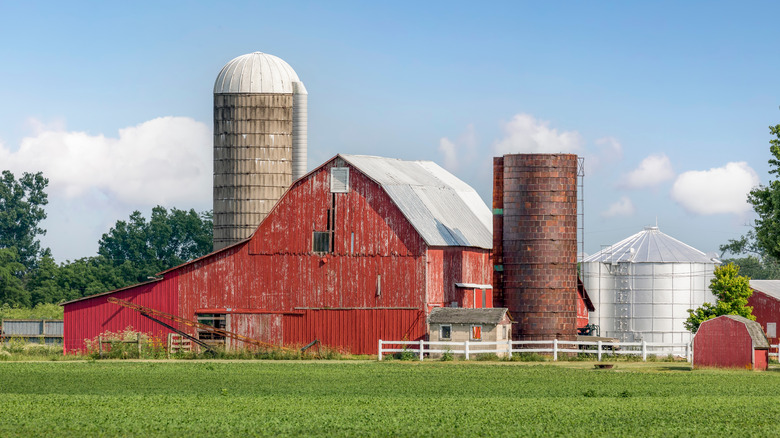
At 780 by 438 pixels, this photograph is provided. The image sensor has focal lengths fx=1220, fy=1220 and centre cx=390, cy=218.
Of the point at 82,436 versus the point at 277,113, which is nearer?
the point at 82,436

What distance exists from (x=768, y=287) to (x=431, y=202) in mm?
28233

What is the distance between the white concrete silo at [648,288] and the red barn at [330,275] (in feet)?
32.5

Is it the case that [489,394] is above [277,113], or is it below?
below

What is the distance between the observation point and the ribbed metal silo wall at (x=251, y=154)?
67.6 m

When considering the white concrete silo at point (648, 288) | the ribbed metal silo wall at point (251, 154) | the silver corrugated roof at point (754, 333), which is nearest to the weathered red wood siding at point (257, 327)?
the ribbed metal silo wall at point (251, 154)

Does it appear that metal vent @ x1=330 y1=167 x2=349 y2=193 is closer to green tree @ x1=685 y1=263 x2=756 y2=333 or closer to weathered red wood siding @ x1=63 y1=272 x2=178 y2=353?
weathered red wood siding @ x1=63 y1=272 x2=178 y2=353

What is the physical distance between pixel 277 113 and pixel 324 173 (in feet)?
41.0

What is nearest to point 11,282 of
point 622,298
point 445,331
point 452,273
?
point 622,298

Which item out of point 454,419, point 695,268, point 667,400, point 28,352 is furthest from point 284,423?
point 695,268

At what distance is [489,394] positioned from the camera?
34875mm

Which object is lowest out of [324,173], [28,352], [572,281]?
[28,352]

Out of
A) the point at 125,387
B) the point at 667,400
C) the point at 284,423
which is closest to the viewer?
the point at 284,423

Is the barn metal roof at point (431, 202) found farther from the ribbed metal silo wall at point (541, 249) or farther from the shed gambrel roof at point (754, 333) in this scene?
the shed gambrel roof at point (754, 333)

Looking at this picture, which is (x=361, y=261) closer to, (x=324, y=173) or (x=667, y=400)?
(x=324, y=173)
